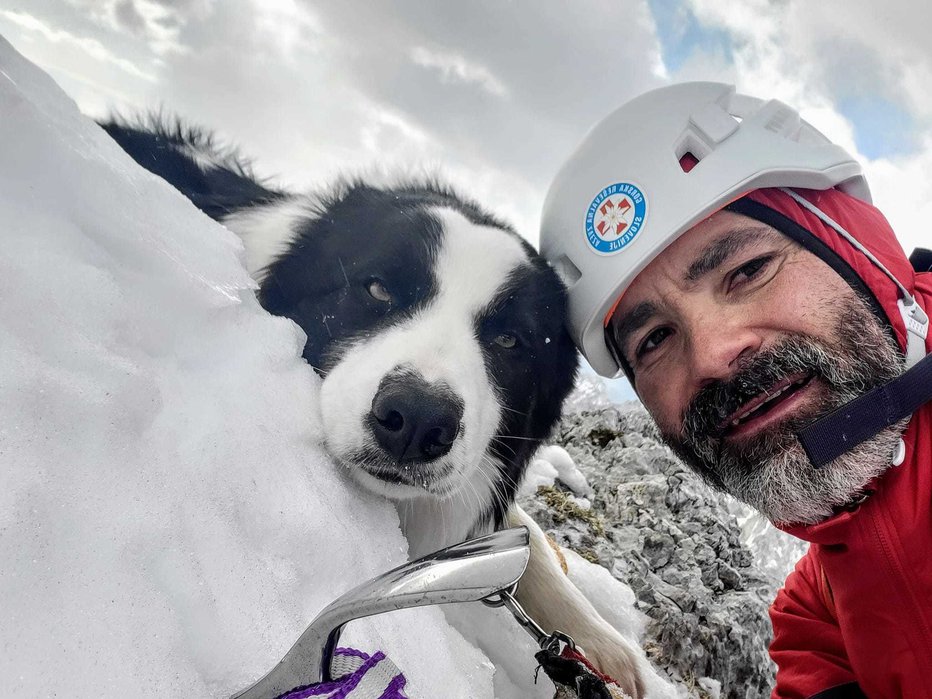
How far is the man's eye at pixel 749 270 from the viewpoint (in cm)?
241

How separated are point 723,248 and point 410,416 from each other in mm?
1606

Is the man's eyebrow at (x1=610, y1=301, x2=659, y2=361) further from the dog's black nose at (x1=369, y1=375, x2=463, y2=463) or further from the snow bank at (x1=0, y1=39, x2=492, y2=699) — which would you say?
the snow bank at (x1=0, y1=39, x2=492, y2=699)

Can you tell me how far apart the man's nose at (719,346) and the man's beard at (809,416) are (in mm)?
38

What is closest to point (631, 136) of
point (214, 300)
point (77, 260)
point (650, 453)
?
point (214, 300)

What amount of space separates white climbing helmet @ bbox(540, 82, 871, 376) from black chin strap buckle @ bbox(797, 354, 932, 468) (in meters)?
0.95

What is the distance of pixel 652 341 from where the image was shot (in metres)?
2.73

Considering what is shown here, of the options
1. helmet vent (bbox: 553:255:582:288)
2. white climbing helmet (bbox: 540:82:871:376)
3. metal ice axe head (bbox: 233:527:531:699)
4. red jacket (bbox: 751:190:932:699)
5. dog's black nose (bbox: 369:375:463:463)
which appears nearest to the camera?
metal ice axe head (bbox: 233:527:531:699)

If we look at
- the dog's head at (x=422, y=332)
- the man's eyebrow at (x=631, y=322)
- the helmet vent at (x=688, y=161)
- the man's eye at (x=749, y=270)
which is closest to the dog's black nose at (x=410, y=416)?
the dog's head at (x=422, y=332)

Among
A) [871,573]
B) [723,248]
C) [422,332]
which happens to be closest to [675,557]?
[871,573]

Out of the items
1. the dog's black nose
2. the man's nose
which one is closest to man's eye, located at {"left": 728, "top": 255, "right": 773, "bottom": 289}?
the man's nose

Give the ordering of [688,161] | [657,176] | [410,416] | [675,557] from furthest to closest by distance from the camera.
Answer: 1. [675,557]
2. [688,161]
3. [657,176]
4. [410,416]

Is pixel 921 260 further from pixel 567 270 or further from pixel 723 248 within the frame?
pixel 567 270

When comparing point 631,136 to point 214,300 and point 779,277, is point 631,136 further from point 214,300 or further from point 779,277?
point 214,300

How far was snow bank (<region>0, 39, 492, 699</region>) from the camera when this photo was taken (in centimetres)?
80
